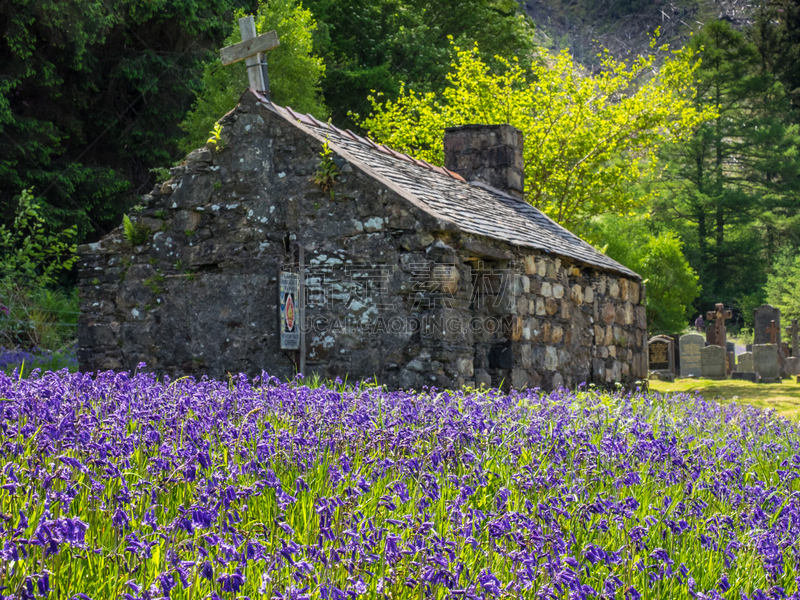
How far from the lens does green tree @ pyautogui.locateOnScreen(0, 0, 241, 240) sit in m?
16.3

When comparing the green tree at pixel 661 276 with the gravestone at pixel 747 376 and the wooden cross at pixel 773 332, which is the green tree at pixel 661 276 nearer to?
the wooden cross at pixel 773 332

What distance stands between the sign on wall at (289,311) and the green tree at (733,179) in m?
37.9

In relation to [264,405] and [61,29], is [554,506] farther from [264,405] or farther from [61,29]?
[61,29]

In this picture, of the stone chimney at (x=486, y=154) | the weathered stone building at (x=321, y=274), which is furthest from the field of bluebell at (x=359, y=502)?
the stone chimney at (x=486, y=154)

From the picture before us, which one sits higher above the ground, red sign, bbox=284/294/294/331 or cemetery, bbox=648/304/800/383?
red sign, bbox=284/294/294/331

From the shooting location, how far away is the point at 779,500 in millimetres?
4176

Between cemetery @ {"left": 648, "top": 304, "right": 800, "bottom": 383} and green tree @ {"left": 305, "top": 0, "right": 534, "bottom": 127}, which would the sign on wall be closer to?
cemetery @ {"left": 648, "top": 304, "right": 800, "bottom": 383}

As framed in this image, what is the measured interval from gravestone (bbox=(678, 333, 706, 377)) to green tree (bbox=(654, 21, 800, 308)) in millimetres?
21882

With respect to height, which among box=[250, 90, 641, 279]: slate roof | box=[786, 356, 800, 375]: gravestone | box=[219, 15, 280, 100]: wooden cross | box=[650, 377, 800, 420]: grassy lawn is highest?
box=[219, 15, 280, 100]: wooden cross

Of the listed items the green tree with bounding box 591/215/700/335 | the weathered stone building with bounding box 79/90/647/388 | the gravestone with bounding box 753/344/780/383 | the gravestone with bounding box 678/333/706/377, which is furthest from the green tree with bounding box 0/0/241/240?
the green tree with bounding box 591/215/700/335

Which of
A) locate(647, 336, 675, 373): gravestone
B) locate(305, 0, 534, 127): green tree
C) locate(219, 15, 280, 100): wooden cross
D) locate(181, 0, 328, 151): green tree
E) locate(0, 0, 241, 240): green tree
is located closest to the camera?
locate(219, 15, 280, 100): wooden cross

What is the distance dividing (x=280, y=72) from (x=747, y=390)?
45.9 feet

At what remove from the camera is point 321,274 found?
358 inches

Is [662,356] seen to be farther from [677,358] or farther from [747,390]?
[747,390]
